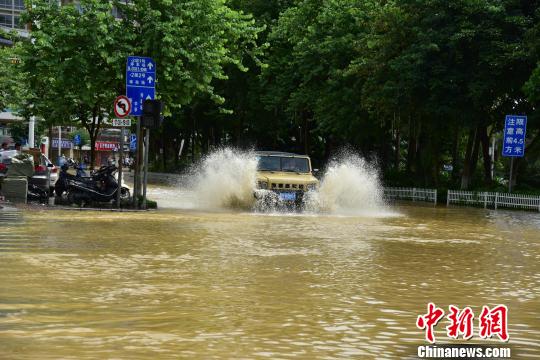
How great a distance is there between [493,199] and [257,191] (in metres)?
15.0

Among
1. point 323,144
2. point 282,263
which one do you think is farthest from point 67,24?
point 323,144

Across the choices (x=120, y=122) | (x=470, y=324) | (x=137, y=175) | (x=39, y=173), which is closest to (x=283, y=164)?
(x=137, y=175)

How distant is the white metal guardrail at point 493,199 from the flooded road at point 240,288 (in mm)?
16178

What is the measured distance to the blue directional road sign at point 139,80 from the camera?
2306cm

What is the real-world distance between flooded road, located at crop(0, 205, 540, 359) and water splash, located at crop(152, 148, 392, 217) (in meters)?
6.20

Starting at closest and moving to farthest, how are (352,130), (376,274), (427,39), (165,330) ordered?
(165,330), (376,274), (427,39), (352,130)

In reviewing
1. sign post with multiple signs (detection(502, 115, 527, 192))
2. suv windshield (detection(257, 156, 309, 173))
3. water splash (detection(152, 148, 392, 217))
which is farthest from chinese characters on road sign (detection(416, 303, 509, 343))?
sign post with multiple signs (detection(502, 115, 527, 192))

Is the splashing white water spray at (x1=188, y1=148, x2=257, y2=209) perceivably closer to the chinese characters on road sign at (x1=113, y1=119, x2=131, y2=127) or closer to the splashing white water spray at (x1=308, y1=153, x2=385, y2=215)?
the splashing white water spray at (x1=308, y1=153, x2=385, y2=215)

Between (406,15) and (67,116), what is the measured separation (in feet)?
51.6

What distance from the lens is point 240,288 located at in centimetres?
991

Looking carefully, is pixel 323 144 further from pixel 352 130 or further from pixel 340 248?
pixel 340 248

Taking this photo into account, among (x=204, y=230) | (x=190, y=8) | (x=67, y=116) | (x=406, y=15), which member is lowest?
(x=204, y=230)

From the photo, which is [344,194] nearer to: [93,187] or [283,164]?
[283,164]

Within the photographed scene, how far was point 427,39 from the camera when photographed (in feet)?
115
